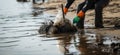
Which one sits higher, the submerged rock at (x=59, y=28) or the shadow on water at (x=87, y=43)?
the submerged rock at (x=59, y=28)

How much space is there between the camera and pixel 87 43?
727cm

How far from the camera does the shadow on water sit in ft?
20.5

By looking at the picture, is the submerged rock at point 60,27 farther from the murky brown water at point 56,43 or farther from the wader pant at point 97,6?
the wader pant at point 97,6

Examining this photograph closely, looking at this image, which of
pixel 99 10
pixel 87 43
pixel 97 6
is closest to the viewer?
pixel 87 43

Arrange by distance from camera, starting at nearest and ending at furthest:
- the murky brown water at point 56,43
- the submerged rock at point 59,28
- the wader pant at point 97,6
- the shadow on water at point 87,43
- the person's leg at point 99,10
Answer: the shadow on water at point 87,43
the murky brown water at point 56,43
the wader pant at point 97,6
the submerged rock at point 59,28
the person's leg at point 99,10

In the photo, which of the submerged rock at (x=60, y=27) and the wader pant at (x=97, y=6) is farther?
the submerged rock at (x=60, y=27)

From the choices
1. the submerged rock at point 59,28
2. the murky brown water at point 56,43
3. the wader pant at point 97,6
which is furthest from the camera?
the submerged rock at point 59,28

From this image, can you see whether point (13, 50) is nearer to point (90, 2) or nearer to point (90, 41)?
point (90, 41)

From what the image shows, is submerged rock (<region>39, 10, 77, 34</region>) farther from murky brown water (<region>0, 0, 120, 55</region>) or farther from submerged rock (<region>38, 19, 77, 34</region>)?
murky brown water (<region>0, 0, 120, 55</region>)

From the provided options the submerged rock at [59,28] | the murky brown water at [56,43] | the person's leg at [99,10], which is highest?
the person's leg at [99,10]

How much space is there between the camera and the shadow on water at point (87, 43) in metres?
6.26

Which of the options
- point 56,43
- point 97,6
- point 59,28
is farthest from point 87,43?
point 97,6

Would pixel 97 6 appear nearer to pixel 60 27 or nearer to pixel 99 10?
pixel 99 10

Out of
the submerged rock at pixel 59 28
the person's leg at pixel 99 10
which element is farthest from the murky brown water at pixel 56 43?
the person's leg at pixel 99 10
